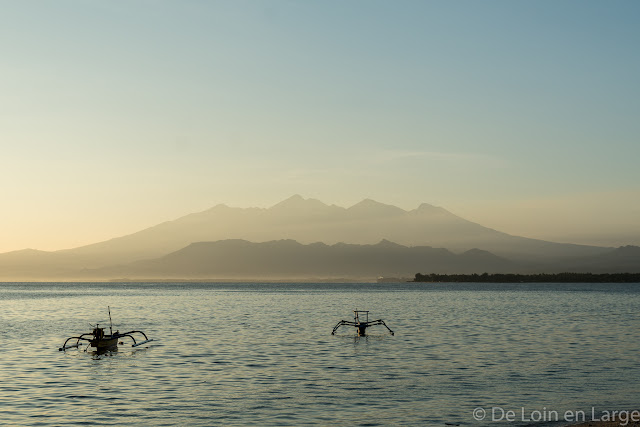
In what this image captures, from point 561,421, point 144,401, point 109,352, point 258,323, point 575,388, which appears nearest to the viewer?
point 561,421

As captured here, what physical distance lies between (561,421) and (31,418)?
21.9 metres

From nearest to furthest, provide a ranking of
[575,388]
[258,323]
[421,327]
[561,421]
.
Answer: [561,421] → [575,388] → [421,327] → [258,323]

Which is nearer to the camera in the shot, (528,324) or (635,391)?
(635,391)

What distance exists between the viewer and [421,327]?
78812 mm

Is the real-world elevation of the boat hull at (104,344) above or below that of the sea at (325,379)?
above

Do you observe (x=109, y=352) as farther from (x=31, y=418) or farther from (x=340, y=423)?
(x=340, y=423)

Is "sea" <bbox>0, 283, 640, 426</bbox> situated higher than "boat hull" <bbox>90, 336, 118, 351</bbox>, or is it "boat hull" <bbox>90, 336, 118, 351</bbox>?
"boat hull" <bbox>90, 336, 118, 351</bbox>

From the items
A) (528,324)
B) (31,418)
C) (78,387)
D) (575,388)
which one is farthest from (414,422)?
(528,324)

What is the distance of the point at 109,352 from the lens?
55562mm

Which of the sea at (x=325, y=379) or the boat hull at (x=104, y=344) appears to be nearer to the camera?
the sea at (x=325, y=379)

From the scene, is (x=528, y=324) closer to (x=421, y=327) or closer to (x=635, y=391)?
(x=421, y=327)

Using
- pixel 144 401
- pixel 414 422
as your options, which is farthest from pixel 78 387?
pixel 414 422

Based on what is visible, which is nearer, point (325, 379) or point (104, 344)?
point (325, 379)

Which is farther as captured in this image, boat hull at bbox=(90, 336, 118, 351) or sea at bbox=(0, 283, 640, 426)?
boat hull at bbox=(90, 336, 118, 351)
